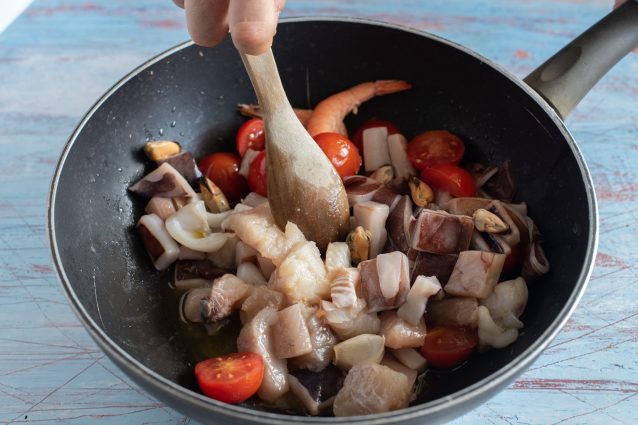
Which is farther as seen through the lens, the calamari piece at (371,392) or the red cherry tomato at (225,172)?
the red cherry tomato at (225,172)

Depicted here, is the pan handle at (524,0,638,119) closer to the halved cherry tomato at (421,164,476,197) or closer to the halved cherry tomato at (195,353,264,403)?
the halved cherry tomato at (421,164,476,197)

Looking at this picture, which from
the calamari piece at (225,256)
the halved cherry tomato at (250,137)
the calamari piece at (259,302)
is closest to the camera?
the calamari piece at (259,302)

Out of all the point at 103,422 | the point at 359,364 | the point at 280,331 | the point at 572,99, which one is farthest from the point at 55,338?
the point at 572,99

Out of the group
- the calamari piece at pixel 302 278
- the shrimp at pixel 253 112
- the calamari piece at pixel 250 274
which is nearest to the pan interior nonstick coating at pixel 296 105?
the shrimp at pixel 253 112

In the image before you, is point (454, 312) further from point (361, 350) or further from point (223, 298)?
point (223, 298)

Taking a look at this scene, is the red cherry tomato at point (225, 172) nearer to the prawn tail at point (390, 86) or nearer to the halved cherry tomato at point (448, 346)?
the prawn tail at point (390, 86)

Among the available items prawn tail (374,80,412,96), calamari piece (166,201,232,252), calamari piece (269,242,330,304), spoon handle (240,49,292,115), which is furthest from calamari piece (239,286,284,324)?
prawn tail (374,80,412,96)

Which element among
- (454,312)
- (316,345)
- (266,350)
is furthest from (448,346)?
(266,350)
